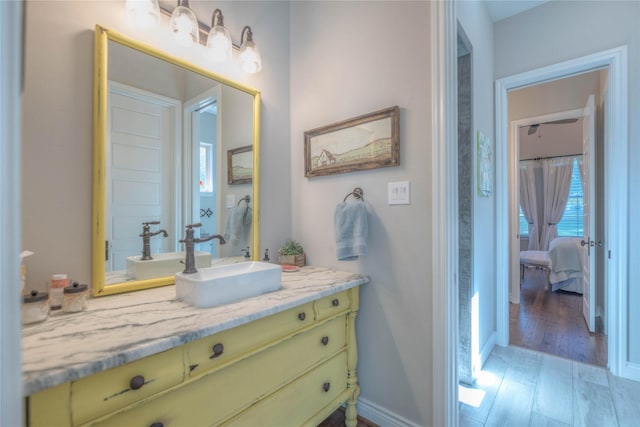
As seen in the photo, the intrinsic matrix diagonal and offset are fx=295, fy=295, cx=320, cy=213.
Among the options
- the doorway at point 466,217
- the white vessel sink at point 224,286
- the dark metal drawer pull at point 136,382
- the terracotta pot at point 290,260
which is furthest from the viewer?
the doorway at point 466,217

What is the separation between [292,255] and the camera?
1.86 meters

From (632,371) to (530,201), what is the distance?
476cm

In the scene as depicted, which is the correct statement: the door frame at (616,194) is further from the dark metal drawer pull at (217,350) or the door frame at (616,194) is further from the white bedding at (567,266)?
the dark metal drawer pull at (217,350)

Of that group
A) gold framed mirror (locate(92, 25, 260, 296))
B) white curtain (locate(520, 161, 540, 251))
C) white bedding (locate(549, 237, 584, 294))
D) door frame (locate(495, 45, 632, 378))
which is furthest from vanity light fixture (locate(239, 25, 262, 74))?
white curtain (locate(520, 161, 540, 251))

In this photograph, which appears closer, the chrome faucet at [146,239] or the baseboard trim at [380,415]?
the chrome faucet at [146,239]

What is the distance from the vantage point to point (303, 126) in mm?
1937

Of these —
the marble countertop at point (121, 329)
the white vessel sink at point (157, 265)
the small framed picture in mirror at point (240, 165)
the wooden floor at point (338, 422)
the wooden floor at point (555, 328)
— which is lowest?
the wooden floor at point (338, 422)

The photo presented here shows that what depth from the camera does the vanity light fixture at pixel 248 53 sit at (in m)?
1.62

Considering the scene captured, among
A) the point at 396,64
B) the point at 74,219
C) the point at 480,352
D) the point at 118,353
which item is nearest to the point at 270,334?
the point at 118,353

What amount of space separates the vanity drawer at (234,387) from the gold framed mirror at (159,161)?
1.84ft

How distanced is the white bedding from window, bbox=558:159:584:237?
212cm

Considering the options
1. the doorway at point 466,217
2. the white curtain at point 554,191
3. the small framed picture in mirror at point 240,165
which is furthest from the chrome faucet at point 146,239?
the white curtain at point 554,191

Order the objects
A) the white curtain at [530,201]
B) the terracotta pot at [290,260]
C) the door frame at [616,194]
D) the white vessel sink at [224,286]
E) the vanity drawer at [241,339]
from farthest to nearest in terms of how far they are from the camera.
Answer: the white curtain at [530,201] < the door frame at [616,194] < the terracotta pot at [290,260] < the white vessel sink at [224,286] < the vanity drawer at [241,339]

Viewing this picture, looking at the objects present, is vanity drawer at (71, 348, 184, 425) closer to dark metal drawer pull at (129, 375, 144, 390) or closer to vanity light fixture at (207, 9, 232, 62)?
dark metal drawer pull at (129, 375, 144, 390)
